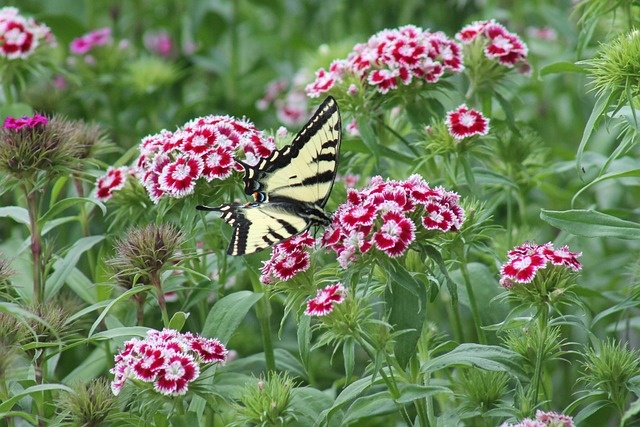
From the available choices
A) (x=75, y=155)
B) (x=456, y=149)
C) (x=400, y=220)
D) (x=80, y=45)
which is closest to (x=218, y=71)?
(x=80, y=45)

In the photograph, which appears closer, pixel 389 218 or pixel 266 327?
pixel 389 218

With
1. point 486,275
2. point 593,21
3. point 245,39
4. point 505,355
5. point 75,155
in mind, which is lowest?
point 505,355

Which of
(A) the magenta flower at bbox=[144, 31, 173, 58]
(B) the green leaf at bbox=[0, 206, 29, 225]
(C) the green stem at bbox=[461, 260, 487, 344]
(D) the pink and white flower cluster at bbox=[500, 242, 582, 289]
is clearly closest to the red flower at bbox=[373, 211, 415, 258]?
(D) the pink and white flower cluster at bbox=[500, 242, 582, 289]

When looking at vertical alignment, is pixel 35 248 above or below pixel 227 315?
above

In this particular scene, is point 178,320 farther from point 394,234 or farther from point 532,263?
point 532,263

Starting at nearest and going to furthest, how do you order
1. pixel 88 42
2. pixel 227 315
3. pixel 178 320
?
pixel 178 320 < pixel 227 315 < pixel 88 42

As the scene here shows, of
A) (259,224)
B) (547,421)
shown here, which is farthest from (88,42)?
(547,421)

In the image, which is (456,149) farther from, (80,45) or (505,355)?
(80,45)

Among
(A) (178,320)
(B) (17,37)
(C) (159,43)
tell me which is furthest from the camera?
(C) (159,43)
